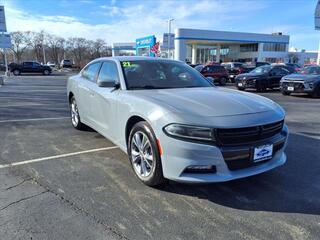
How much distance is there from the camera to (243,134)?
3172mm

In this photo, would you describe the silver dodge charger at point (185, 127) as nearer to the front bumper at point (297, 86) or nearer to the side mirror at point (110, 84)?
the side mirror at point (110, 84)

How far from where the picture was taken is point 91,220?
292 centimetres

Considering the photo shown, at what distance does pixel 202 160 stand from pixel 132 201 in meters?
0.95

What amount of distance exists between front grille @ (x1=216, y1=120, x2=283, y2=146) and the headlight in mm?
96

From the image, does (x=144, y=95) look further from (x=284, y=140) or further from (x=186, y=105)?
(x=284, y=140)

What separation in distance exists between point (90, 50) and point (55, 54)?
387 inches

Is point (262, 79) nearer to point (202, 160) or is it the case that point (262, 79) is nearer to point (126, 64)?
point (126, 64)

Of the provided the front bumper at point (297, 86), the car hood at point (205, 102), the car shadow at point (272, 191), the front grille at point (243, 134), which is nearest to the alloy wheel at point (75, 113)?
the car hood at point (205, 102)

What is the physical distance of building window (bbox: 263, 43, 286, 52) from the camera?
6109 cm

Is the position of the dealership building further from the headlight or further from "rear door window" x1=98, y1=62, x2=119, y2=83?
the headlight

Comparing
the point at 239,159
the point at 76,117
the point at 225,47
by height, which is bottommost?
the point at 76,117

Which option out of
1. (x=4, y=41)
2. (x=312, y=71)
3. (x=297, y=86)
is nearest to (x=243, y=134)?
(x=297, y=86)

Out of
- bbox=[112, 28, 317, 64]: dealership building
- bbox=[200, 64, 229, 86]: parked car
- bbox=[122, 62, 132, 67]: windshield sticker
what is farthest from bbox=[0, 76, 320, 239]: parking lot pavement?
bbox=[112, 28, 317, 64]: dealership building

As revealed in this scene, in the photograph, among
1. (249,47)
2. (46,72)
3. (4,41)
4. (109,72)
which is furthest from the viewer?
(249,47)
